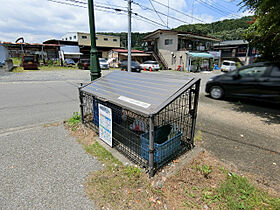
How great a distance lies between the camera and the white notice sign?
278 centimetres

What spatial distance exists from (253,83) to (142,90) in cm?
488

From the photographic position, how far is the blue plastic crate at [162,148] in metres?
2.41

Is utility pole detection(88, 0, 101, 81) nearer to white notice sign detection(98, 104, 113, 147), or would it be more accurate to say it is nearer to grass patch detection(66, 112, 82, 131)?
A: grass patch detection(66, 112, 82, 131)

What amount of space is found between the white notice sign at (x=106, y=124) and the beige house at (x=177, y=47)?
22.5m

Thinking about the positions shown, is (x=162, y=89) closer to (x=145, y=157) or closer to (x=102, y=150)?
(x=145, y=157)

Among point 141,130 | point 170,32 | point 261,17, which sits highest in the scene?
point 170,32

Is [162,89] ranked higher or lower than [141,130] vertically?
higher

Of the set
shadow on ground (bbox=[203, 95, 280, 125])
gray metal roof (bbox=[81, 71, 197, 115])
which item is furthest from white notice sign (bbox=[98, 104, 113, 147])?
shadow on ground (bbox=[203, 95, 280, 125])

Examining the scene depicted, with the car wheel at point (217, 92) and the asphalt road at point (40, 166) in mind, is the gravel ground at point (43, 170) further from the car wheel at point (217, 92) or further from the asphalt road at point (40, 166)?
the car wheel at point (217, 92)

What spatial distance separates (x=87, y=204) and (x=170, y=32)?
88.7 ft

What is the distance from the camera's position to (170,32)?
2509 cm

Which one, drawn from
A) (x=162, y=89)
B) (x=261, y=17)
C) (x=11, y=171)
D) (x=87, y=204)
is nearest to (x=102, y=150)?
(x=87, y=204)

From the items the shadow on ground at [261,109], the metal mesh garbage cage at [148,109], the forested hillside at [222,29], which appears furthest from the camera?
the forested hillside at [222,29]

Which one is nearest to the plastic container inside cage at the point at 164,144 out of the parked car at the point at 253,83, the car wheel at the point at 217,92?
the parked car at the point at 253,83
